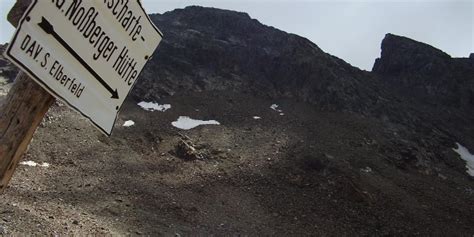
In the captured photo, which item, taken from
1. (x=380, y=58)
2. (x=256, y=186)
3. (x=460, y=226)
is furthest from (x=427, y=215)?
(x=380, y=58)

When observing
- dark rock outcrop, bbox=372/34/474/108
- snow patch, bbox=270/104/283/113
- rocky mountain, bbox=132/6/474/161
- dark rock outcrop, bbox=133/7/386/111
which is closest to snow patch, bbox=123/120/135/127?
rocky mountain, bbox=132/6/474/161

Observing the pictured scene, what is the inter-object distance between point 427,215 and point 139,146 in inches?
783

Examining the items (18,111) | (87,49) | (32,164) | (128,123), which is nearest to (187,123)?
(128,123)

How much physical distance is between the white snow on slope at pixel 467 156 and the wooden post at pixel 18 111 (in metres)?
40.3

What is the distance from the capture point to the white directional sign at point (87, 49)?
217 cm

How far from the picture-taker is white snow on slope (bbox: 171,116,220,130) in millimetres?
35781

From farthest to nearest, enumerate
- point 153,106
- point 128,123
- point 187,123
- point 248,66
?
point 248,66
point 153,106
point 187,123
point 128,123

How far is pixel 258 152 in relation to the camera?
31500 millimetres

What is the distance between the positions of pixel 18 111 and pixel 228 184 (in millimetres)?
24205

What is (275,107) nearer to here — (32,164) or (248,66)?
(248,66)

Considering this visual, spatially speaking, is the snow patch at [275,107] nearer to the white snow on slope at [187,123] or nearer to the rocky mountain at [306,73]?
the rocky mountain at [306,73]

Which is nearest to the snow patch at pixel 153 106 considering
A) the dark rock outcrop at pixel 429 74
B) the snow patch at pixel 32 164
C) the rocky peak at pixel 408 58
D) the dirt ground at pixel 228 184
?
the dirt ground at pixel 228 184

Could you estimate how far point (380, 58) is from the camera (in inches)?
2623

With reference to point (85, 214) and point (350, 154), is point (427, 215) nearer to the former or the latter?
point (350, 154)
